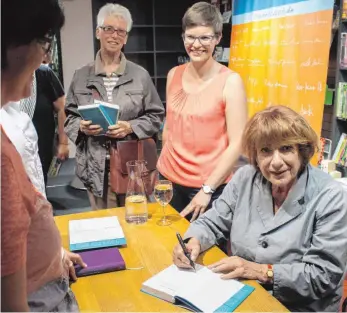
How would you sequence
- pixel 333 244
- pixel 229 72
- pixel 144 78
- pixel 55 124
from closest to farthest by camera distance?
pixel 333 244, pixel 229 72, pixel 144 78, pixel 55 124

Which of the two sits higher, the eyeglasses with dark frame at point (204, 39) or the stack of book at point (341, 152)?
the eyeglasses with dark frame at point (204, 39)

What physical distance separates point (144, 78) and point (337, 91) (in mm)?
1647

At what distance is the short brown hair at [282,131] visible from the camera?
1.49 m

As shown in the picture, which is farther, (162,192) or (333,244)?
(162,192)

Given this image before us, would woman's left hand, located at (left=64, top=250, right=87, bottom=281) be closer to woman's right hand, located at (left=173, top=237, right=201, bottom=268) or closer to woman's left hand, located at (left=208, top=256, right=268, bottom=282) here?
woman's right hand, located at (left=173, top=237, right=201, bottom=268)

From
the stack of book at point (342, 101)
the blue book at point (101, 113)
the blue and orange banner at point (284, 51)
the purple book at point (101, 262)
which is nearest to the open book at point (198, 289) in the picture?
the purple book at point (101, 262)

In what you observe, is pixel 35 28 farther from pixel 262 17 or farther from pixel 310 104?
pixel 262 17

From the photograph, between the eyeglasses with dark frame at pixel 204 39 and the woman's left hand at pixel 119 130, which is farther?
the woman's left hand at pixel 119 130

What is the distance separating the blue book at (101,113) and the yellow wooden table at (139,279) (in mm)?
623

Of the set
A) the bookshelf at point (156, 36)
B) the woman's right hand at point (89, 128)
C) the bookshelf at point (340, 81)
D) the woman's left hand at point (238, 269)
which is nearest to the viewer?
the woman's left hand at point (238, 269)

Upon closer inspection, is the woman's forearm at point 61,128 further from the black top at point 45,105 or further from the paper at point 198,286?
the paper at point 198,286

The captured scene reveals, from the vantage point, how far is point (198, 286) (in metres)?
1.25

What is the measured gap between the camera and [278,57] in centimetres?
360

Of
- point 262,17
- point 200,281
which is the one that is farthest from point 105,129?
point 262,17
